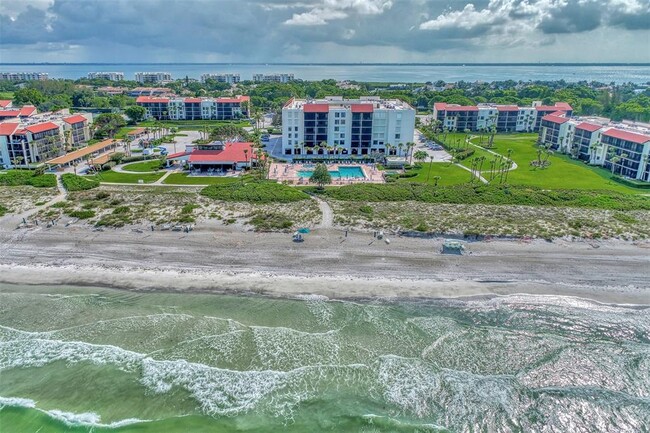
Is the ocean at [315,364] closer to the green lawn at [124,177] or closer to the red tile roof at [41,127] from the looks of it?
the green lawn at [124,177]

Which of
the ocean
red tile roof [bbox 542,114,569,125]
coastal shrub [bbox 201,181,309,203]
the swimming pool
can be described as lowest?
the ocean

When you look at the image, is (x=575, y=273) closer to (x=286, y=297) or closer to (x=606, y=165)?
(x=286, y=297)

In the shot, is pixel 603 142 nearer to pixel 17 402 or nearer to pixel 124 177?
pixel 124 177

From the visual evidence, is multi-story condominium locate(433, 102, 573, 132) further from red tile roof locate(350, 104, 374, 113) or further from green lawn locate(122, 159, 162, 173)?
green lawn locate(122, 159, 162, 173)

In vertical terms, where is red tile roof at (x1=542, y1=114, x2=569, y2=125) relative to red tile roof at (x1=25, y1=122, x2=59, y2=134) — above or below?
above

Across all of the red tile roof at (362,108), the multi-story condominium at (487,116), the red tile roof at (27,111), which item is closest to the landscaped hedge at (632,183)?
the red tile roof at (362,108)

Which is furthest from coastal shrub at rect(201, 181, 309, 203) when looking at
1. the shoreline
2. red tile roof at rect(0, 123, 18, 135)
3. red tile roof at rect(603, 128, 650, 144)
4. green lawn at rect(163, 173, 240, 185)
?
red tile roof at rect(603, 128, 650, 144)

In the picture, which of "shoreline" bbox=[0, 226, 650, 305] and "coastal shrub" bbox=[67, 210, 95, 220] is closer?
"shoreline" bbox=[0, 226, 650, 305]
